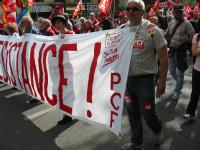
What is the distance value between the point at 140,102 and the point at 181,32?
9.14 feet

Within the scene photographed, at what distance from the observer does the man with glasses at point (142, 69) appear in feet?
11.8

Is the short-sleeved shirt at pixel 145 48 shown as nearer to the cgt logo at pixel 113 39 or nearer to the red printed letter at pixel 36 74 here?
the cgt logo at pixel 113 39

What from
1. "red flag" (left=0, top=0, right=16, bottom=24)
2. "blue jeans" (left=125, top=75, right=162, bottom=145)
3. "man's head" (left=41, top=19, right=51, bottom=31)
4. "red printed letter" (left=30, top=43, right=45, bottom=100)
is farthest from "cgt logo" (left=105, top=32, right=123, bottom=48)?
"red flag" (left=0, top=0, right=16, bottom=24)

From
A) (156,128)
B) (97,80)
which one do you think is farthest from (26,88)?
(156,128)

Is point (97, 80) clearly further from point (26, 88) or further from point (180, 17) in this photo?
point (180, 17)

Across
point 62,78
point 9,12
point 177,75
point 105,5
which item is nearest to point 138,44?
point 62,78

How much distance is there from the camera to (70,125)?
17.1 ft

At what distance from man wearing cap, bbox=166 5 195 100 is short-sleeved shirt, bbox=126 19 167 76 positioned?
8.62 feet

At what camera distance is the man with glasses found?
3.59 meters

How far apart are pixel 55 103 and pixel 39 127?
2.32ft

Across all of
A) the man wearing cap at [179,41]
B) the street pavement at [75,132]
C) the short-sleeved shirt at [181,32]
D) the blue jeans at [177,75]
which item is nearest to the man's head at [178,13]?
the man wearing cap at [179,41]

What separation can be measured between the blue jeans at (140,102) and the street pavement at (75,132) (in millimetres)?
340

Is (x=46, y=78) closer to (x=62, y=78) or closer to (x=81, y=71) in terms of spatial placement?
(x=62, y=78)

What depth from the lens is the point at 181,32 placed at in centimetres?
614
